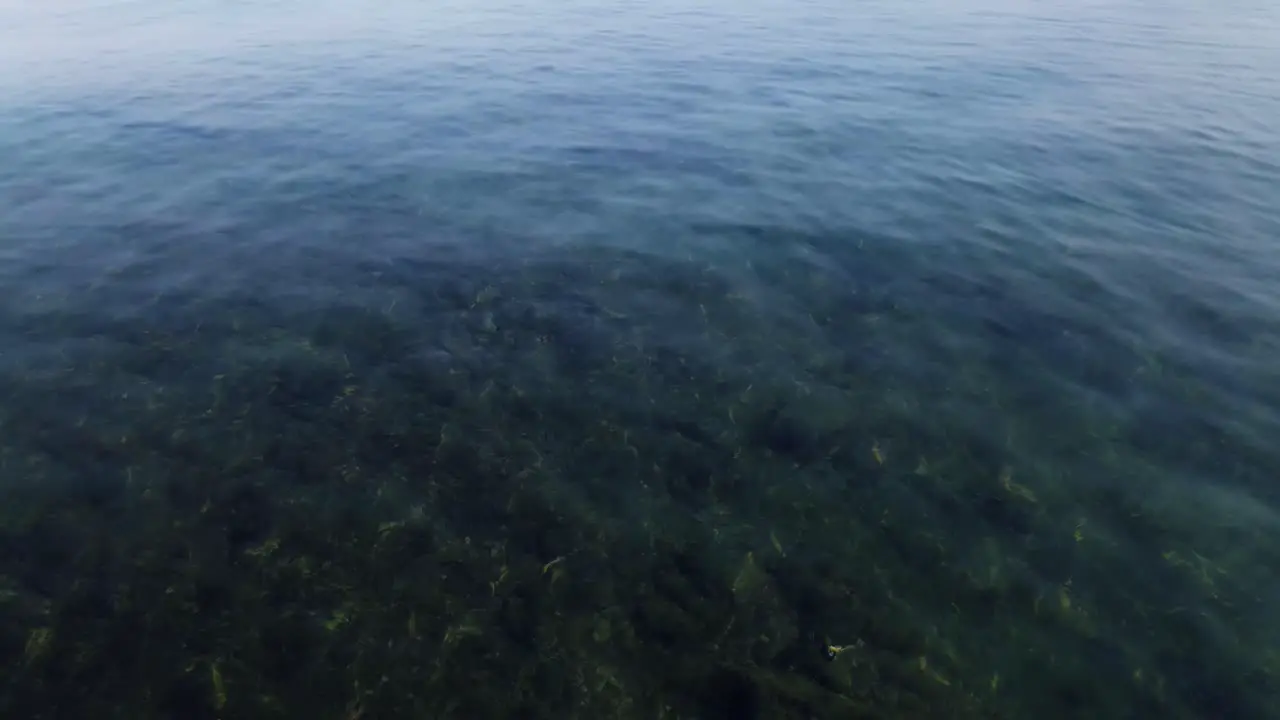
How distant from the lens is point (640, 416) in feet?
116

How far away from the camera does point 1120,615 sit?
26.5 meters

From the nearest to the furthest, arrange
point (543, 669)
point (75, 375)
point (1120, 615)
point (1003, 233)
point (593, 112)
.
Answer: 1. point (543, 669)
2. point (1120, 615)
3. point (75, 375)
4. point (1003, 233)
5. point (593, 112)

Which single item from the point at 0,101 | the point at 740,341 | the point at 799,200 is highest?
the point at 0,101

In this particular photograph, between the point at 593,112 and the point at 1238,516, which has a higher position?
the point at 593,112

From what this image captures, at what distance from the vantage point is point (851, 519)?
3033cm

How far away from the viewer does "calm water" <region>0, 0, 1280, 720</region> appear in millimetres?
25156

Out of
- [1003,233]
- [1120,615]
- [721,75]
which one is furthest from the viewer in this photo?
[721,75]

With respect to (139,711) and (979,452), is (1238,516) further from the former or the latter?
(139,711)

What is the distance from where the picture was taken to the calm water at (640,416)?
25.2m

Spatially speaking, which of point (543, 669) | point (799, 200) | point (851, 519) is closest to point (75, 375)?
point (543, 669)

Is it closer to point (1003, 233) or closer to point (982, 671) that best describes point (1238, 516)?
point (982, 671)

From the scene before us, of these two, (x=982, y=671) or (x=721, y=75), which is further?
(x=721, y=75)

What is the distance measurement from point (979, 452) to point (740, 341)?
45.6ft

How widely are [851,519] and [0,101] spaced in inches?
3882
